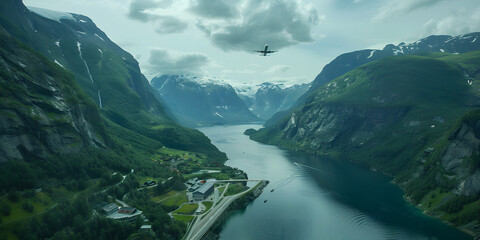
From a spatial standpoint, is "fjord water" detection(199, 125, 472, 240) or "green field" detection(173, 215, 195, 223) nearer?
"green field" detection(173, 215, 195, 223)

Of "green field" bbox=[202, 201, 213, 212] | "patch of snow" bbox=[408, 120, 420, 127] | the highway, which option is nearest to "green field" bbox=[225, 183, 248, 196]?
the highway

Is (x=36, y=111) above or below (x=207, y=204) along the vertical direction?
above

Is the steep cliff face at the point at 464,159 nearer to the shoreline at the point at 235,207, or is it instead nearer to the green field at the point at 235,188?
the shoreline at the point at 235,207

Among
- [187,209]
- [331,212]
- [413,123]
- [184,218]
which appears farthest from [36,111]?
[413,123]

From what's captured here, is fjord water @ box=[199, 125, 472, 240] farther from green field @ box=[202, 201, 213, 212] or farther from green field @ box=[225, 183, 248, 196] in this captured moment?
green field @ box=[202, 201, 213, 212]

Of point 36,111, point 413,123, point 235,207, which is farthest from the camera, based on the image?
point 413,123

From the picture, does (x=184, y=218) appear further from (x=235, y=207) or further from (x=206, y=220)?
(x=235, y=207)

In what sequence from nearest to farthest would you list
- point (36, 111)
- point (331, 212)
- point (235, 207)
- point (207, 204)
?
point (36, 111)
point (207, 204)
point (331, 212)
point (235, 207)
